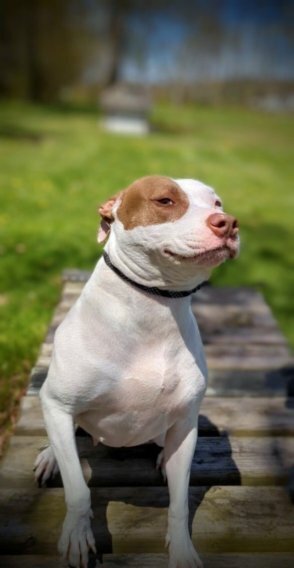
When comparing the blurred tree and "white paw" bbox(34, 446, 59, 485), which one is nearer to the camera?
"white paw" bbox(34, 446, 59, 485)

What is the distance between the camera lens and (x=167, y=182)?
5.80ft

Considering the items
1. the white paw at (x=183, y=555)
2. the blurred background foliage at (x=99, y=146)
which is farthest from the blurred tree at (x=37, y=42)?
the white paw at (x=183, y=555)

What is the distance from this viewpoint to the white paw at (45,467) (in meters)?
2.16

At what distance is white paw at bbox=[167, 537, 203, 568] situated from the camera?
181cm

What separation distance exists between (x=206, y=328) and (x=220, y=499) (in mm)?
1681

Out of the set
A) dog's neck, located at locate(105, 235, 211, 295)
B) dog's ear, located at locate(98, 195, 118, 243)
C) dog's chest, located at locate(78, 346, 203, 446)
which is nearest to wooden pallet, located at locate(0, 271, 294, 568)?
dog's chest, located at locate(78, 346, 203, 446)

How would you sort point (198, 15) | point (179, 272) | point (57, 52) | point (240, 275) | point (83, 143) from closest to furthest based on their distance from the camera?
point (179, 272) → point (240, 275) → point (83, 143) → point (57, 52) → point (198, 15)

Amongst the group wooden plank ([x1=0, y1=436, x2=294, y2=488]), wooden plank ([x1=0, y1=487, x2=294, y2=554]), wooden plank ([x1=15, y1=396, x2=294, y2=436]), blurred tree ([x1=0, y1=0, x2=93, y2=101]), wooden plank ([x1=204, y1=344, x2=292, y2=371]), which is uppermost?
wooden plank ([x1=0, y1=487, x2=294, y2=554])

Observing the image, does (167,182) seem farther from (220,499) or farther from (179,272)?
(220,499)

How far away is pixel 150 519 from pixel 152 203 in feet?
3.78

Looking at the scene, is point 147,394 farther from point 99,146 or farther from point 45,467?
point 99,146

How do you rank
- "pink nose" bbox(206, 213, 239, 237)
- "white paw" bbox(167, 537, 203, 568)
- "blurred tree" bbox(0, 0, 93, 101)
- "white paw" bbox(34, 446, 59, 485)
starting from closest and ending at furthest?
1. "pink nose" bbox(206, 213, 239, 237)
2. "white paw" bbox(167, 537, 203, 568)
3. "white paw" bbox(34, 446, 59, 485)
4. "blurred tree" bbox(0, 0, 93, 101)

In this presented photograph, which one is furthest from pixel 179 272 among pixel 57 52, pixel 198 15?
pixel 198 15

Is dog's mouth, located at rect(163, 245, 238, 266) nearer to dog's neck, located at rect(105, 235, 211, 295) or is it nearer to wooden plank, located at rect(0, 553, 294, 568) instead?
dog's neck, located at rect(105, 235, 211, 295)
